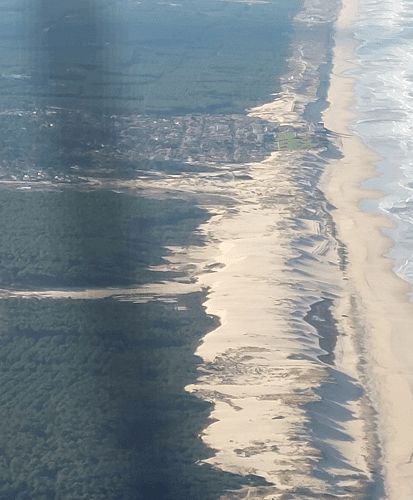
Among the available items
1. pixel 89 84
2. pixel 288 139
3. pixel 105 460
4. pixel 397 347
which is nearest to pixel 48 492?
pixel 105 460

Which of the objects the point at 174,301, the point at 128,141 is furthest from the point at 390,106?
the point at 174,301

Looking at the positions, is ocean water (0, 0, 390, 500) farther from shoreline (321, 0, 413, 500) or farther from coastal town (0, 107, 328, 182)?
shoreline (321, 0, 413, 500)

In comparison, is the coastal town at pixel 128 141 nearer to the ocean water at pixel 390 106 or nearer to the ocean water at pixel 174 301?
the ocean water at pixel 174 301

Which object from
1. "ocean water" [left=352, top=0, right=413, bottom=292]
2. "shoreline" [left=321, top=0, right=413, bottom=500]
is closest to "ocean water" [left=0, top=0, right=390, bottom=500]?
"shoreline" [left=321, top=0, right=413, bottom=500]

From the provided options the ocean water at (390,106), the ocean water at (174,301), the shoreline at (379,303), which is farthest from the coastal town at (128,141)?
the ocean water at (390,106)

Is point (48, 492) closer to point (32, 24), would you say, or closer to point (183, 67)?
point (183, 67)

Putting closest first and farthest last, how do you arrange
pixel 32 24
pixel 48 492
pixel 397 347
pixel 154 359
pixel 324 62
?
pixel 48 492 → pixel 154 359 → pixel 397 347 → pixel 324 62 → pixel 32 24
